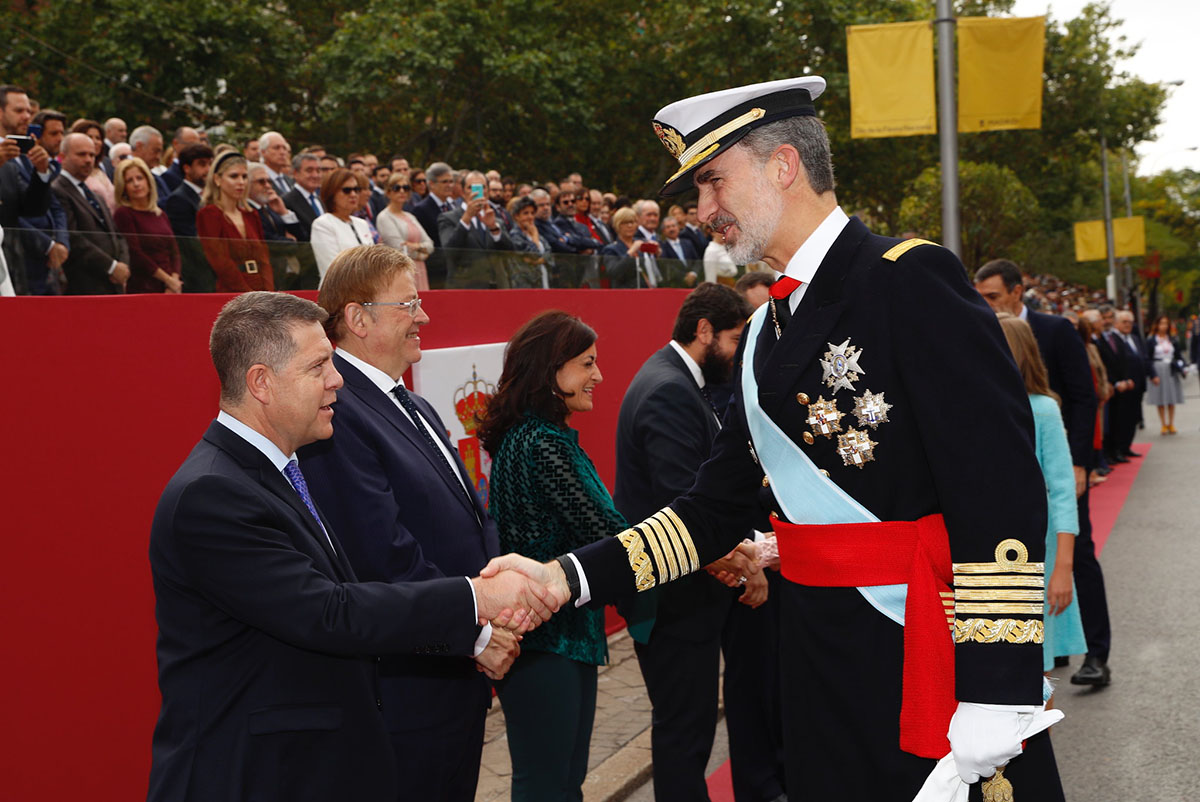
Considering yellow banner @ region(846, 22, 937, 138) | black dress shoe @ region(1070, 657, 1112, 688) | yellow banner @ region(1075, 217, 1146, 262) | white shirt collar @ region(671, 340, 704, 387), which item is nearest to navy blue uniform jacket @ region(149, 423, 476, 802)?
white shirt collar @ region(671, 340, 704, 387)

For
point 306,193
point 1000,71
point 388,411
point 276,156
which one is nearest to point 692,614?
point 388,411

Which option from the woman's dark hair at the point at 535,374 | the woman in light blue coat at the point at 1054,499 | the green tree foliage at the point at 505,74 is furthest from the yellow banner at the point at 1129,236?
the woman's dark hair at the point at 535,374

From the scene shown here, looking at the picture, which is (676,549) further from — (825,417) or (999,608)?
(999,608)

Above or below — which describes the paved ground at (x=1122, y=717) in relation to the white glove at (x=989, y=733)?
below

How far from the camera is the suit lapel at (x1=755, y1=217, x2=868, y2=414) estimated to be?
8.35ft

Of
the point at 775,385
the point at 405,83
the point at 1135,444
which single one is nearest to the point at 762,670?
the point at 775,385

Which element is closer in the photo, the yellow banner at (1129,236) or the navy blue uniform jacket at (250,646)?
the navy blue uniform jacket at (250,646)

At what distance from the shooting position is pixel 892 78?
34.8 feet

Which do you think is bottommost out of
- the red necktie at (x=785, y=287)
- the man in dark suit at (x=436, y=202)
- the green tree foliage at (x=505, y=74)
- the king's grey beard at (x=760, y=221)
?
the red necktie at (x=785, y=287)

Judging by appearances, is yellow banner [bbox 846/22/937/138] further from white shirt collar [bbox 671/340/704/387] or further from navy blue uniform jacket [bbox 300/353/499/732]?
navy blue uniform jacket [bbox 300/353/499/732]

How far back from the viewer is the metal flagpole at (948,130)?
10.7 meters

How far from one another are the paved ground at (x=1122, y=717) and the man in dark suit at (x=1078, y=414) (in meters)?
0.28

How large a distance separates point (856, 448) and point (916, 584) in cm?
30

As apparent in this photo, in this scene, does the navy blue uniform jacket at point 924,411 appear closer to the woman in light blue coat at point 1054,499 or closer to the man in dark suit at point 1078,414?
the woman in light blue coat at point 1054,499
